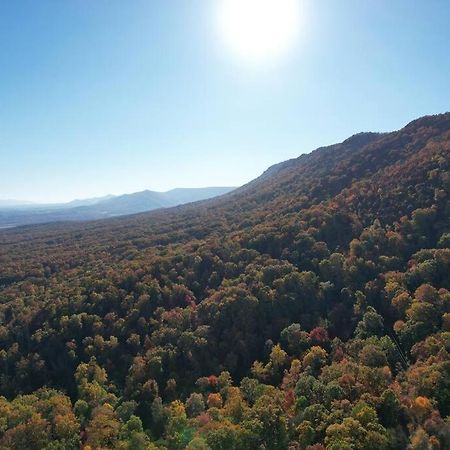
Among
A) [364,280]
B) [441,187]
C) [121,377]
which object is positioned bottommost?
[121,377]

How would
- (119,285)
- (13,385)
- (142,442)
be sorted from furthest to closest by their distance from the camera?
(119,285)
(13,385)
(142,442)

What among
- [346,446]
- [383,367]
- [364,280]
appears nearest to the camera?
[346,446]

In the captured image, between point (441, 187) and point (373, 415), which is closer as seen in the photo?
point (373, 415)

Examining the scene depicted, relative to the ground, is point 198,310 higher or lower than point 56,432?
higher

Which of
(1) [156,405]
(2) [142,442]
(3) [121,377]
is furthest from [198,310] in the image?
(2) [142,442]

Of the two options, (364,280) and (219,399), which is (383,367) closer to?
(219,399)

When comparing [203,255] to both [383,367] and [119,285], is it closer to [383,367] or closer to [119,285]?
[119,285]
